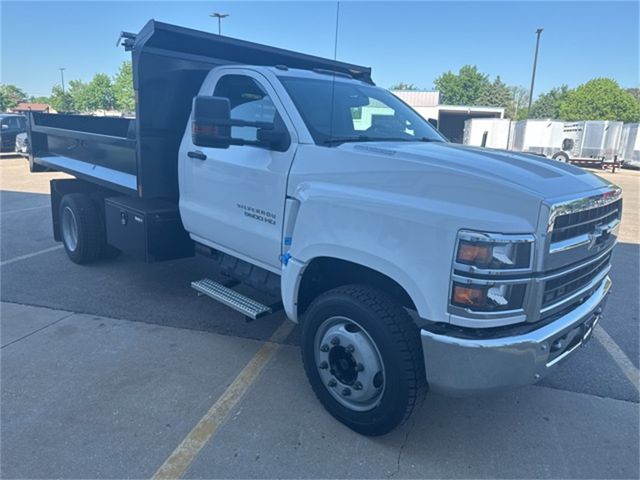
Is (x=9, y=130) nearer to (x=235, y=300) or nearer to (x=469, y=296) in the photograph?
(x=235, y=300)

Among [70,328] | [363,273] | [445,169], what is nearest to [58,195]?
[70,328]

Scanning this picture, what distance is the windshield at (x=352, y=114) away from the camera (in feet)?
11.3

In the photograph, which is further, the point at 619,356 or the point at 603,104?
the point at 603,104

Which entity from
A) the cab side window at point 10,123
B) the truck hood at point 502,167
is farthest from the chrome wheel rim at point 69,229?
the cab side window at point 10,123

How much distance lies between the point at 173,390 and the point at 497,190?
2.55 meters

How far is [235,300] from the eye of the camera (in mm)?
3918

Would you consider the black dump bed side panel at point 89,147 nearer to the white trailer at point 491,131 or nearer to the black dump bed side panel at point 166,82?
the black dump bed side panel at point 166,82

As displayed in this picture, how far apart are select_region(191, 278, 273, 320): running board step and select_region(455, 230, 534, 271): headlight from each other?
1.86 meters

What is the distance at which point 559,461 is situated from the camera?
285cm

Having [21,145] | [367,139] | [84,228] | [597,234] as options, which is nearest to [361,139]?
[367,139]

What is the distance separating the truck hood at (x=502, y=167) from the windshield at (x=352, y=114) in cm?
32

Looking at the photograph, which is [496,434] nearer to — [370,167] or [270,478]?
[270,478]

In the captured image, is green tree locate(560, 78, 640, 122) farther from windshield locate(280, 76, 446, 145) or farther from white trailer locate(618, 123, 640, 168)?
windshield locate(280, 76, 446, 145)

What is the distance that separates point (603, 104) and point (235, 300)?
200 ft
